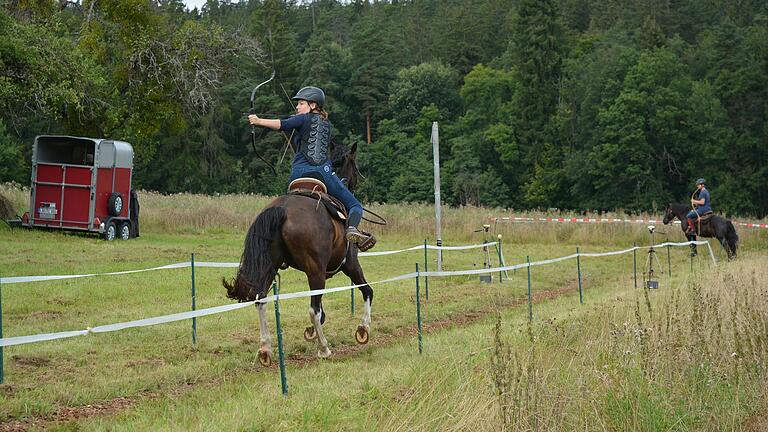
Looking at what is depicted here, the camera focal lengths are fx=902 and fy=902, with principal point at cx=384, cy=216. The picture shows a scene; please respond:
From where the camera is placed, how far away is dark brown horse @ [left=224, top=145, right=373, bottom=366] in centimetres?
894

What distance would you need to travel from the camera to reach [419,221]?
1206 inches

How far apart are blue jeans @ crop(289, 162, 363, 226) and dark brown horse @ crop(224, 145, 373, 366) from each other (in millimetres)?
211

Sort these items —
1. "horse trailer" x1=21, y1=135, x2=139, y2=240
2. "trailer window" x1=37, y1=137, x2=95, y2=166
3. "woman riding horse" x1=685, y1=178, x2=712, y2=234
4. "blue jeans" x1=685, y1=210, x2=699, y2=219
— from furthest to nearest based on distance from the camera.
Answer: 1. "blue jeans" x1=685, y1=210, x2=699, y2=219
2. "woman riding horse" x1=685, y1=178, x2=712, y2=234
3. "trailer window" x1=37, y1=137, x2=95, y2=166
4. "horse trailer" x1=21, y1=135, x2=139, y2=240

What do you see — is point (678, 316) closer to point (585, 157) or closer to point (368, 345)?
point (368, 345)

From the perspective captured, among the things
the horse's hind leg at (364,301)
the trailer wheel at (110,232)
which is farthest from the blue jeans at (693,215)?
the horse's hind leg at (364,301)

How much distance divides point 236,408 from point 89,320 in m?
5.70

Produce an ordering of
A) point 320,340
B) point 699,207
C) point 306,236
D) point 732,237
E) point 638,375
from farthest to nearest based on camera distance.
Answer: point 699,207, point 732,237, point 320,340, point 306,236, point 638,375

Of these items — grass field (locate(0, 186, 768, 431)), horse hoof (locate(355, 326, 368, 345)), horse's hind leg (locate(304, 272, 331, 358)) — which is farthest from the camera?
horse hoof (locate(355, 326, 368, 345))

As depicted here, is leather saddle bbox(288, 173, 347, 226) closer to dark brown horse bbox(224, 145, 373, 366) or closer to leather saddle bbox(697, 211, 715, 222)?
dark brown horse bbox(224, 145, 373, 366)

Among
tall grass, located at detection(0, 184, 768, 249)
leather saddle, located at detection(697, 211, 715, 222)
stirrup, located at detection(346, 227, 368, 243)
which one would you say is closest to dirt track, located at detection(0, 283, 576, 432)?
stirrup, located at detection(346, 227, 368, 243)

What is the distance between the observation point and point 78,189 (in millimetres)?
23516

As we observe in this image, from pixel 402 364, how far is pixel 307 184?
231 cm

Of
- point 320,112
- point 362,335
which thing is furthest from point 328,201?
point 362,335

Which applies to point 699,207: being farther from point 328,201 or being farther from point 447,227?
point 328,201
